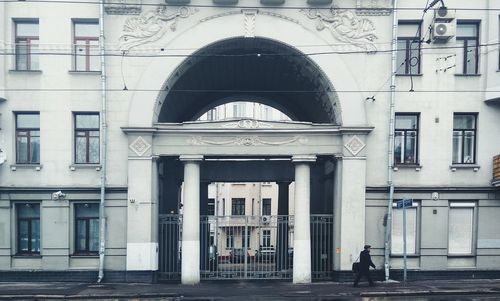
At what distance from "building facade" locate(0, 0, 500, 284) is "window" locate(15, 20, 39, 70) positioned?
52mm

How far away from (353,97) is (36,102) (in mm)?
12974

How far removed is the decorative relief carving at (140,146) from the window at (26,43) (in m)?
5.22

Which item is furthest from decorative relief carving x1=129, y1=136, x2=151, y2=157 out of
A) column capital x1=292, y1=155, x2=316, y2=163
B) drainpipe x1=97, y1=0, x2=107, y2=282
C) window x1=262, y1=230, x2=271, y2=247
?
window x1=262, y1=230, x2=271, y2=247

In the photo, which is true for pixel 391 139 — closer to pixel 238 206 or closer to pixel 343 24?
pixel 343 24

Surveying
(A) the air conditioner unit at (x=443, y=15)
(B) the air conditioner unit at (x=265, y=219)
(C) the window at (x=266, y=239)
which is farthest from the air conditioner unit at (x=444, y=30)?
(C) the window at (x=266, y=239)

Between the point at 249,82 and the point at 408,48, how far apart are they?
880 centimetres

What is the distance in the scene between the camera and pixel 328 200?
22219 mm

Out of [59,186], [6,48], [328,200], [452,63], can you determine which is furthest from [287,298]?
[6,48]

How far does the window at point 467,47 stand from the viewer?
1928 centimetres

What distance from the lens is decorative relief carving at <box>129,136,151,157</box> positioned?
60.2ft

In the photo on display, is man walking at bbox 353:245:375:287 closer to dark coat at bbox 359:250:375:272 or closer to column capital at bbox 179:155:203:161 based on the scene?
dark coat at bbox 359:250:375:272

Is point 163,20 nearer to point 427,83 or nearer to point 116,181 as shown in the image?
point 116,181

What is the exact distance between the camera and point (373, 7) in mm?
18734

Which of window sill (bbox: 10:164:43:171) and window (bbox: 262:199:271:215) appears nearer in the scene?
window sill (bbox: 10:164:43:171)
